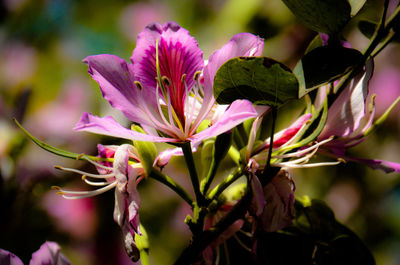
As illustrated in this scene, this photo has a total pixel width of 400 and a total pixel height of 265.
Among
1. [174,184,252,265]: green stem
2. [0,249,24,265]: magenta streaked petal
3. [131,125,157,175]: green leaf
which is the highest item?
[131,125,157,175]: green leaf

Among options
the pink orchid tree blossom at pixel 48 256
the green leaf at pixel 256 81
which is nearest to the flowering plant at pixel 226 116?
the green leaf at pixel 256 81

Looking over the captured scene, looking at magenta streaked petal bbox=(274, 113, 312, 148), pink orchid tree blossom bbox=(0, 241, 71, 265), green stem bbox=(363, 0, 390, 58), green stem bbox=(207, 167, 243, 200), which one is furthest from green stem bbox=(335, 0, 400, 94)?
pink orchid tree blossom bbox=(0, 241, 71, 265)

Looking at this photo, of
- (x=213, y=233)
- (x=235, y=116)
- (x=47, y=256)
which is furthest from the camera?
(x=47, y=256)

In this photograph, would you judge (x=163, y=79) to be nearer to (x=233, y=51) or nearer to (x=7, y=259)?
(x=233, y=51)

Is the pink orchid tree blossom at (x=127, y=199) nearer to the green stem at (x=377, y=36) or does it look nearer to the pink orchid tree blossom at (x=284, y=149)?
the pink orchid tree blossom at (x=284, y=149)

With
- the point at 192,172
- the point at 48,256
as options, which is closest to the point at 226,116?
the point at 192,172

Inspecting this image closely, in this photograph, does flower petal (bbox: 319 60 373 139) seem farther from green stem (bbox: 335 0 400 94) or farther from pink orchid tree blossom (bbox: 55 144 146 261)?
pink orchid tree blossom (bbox: 55 144 146 261)
